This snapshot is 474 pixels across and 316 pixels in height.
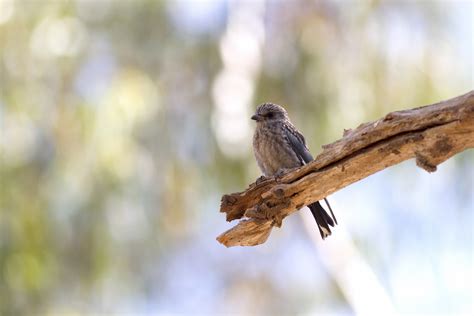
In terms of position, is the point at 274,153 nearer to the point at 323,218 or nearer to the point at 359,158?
the point at 323,218

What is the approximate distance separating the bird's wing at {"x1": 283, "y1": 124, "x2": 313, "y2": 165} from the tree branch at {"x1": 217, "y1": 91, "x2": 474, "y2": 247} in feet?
3.64

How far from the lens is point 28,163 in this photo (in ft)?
39.2

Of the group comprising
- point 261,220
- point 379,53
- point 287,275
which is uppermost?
point 379,53

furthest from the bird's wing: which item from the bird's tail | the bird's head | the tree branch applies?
the tree branch

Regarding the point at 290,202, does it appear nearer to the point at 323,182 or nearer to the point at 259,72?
the point at 323,182

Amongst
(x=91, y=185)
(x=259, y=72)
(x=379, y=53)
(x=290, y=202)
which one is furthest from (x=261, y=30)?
(x=290, y=202)

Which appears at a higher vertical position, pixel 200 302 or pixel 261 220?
pixel 200 302

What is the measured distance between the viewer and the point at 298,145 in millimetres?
7180

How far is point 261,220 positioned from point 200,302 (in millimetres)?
9055

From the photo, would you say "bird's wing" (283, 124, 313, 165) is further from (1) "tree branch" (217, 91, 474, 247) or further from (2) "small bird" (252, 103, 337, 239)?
(1) "tree branch" (217, 91, 474, 247)

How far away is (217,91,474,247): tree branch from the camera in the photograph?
505 cm

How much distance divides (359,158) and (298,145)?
1.76m

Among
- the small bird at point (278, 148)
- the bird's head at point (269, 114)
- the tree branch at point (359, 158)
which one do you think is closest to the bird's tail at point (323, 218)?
the small bird at point (278, 148)

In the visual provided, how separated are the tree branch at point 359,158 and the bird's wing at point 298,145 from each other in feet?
3.64
